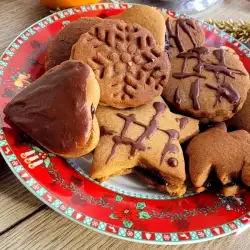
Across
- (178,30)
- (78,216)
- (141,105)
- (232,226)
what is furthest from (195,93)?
(78,216)

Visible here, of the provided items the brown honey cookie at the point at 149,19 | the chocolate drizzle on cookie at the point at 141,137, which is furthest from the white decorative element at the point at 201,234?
the brown honey cookie at the point at 149,19

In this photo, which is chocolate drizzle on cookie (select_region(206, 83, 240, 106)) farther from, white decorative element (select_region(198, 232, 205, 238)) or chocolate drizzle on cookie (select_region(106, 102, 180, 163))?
white decorative element (select_region(198, 232, 205, 238))

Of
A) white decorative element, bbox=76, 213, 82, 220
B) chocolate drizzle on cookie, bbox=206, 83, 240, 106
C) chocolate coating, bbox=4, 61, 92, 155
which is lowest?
white decorative element, bbox=76, 213, 82, 220

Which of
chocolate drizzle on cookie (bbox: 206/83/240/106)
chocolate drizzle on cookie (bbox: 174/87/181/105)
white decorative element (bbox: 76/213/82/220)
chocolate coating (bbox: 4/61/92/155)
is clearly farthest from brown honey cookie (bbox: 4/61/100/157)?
chocolate drizzle on cookie (bbox: 206/83/240/106)

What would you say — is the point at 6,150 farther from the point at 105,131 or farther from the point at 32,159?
the point at 105,131

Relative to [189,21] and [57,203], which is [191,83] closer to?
[189,21]

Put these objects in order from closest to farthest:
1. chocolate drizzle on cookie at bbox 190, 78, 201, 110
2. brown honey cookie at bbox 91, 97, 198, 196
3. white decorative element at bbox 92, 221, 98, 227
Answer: white decorative element at bbox 92, 221, 98, 227 < brown honey cookie at bbox 91, 97, 198, 196 < chocolate drizzle on cookie at bbox 190, 78, 201, 110
